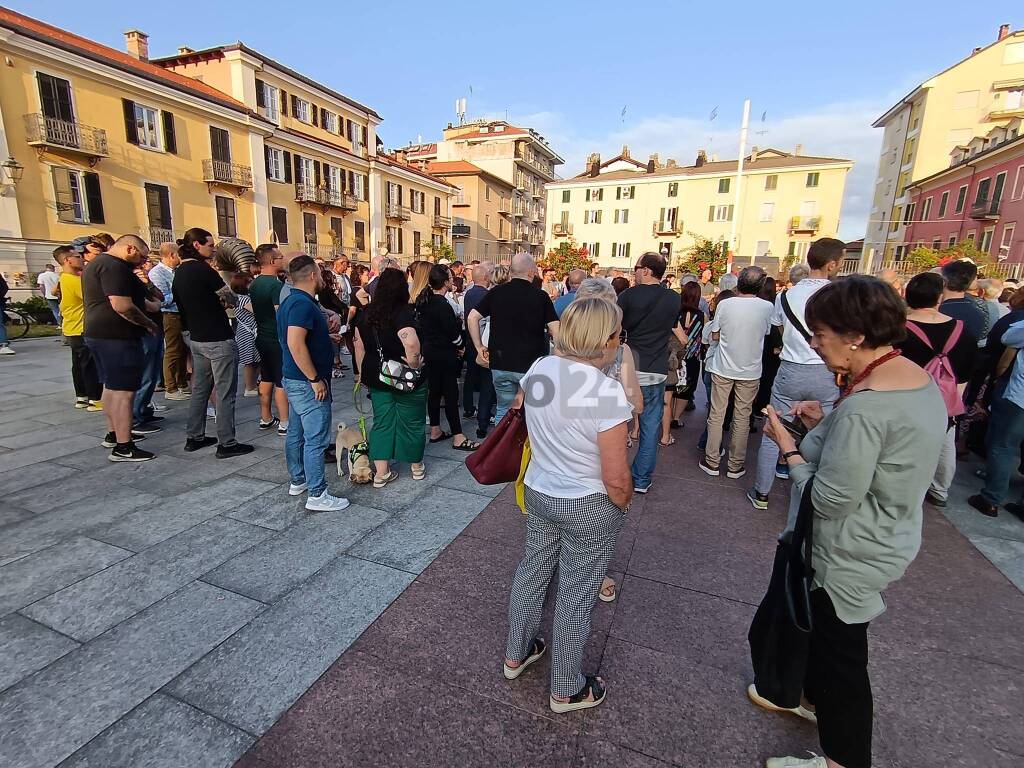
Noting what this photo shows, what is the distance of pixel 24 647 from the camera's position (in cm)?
234

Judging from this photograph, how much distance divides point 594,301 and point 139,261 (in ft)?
14.7

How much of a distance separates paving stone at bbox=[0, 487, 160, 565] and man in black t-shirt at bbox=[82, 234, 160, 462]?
853mm

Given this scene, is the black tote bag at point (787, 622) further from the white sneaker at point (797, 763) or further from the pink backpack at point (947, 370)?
the pink backpack at point (947, 370)

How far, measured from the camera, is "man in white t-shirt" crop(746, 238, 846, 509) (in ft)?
12.0

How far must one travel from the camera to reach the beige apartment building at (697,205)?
4047 centimetres

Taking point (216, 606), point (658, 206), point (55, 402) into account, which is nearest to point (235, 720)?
point (216, 606)

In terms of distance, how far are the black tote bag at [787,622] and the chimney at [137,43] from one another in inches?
1283

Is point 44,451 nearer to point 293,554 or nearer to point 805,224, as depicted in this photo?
point 293,554

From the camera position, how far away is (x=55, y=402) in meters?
6.39

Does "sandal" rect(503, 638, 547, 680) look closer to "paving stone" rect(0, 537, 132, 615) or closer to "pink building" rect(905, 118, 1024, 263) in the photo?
"paving stone" rect(0, 537, 132, 615)

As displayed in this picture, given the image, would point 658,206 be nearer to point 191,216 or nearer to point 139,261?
point 191,216

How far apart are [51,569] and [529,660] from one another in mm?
2911

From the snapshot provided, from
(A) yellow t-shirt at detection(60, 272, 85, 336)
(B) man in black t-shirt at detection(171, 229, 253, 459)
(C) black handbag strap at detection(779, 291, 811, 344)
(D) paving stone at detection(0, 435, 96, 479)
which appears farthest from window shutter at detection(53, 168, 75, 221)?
(C) black handbag strap at detection(779, 291, 811, 344)

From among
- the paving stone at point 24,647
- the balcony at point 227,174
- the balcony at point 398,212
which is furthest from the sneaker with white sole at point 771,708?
the balcony at point 398,212
